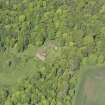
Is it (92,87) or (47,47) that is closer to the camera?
(92,87)

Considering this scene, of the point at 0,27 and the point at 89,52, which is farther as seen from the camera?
the point at 0,27

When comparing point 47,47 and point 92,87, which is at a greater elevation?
point 47,47

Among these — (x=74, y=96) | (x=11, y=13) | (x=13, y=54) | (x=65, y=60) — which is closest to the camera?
(x=74, y=96)

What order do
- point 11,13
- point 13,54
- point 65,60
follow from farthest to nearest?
point 11,13, point 13,54, point 65,60

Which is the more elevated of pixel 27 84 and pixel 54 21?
pixel 54 21

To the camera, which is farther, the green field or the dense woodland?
the dense woodland

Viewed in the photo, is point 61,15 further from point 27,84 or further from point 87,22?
point 27,84

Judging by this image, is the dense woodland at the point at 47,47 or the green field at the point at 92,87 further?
the dense woodland at the point at 47,47

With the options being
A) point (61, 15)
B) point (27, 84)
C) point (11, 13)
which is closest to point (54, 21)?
point (61, 15)
